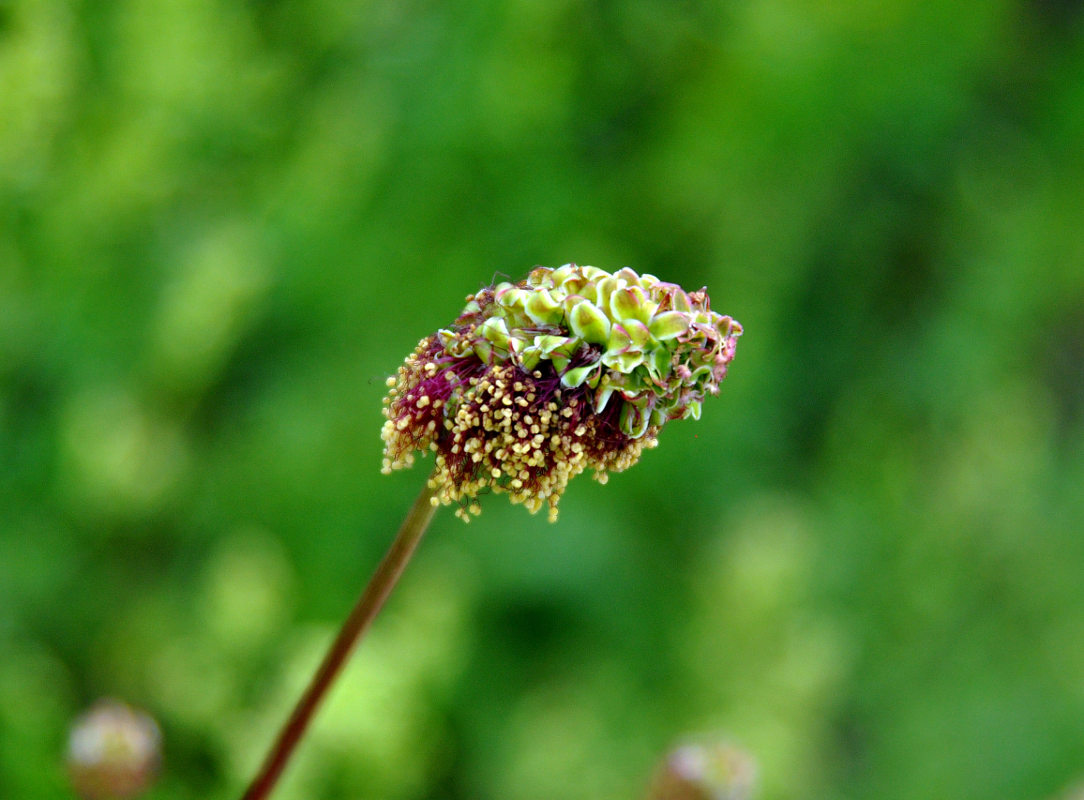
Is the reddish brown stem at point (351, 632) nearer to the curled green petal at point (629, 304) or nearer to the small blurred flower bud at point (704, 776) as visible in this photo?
the curled green petal at point (629, 304)

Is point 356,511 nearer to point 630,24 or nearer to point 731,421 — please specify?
point 731,421

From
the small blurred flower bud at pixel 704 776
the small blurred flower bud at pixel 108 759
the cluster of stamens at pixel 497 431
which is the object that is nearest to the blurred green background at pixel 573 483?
the small blurred flower bud at pixel 108 759

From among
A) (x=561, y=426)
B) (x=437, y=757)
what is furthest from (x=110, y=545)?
(x=561, y=426)

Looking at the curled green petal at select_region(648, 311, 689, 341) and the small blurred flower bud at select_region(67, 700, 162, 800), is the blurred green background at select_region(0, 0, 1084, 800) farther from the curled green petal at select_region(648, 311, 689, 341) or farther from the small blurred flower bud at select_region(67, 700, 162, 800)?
the curled green petal at select_region(648, 311, 689, 341)

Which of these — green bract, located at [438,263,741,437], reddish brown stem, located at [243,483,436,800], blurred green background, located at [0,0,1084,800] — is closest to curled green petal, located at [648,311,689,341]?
green bract, located at [438,263,741,437]

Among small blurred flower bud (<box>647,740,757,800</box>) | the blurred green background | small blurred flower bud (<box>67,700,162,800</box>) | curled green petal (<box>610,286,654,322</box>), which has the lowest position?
small blurred flower bud (<box>67,700,162,800</box>)
